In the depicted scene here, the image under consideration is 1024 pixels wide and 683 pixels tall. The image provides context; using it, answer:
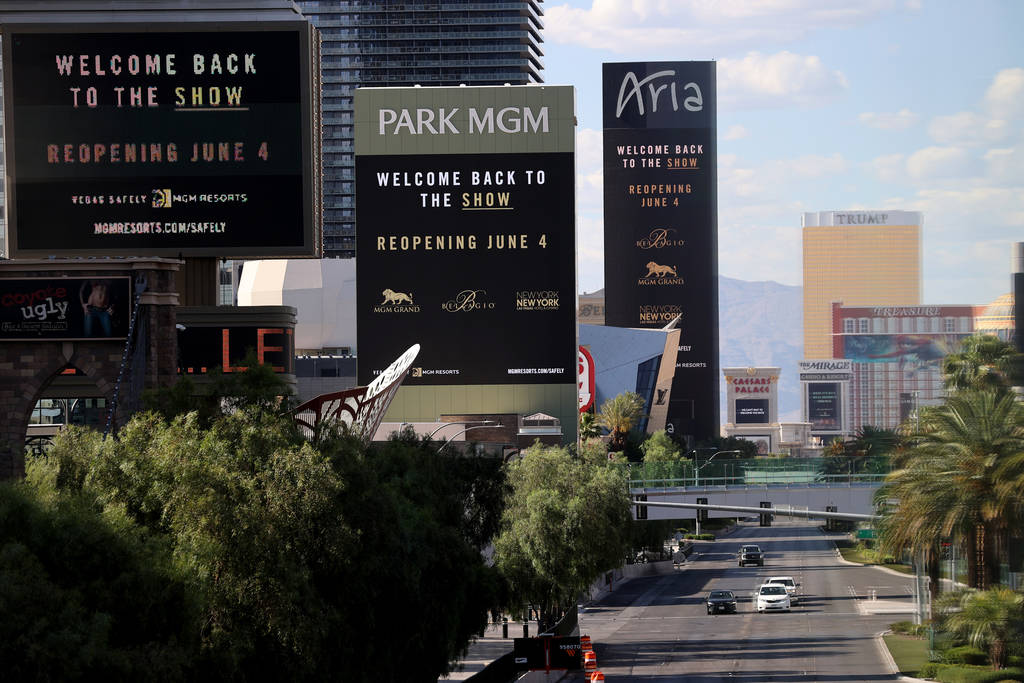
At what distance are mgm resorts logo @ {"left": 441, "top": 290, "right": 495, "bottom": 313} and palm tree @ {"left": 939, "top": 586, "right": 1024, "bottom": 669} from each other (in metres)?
58.7

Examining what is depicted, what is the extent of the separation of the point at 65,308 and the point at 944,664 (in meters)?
33.7

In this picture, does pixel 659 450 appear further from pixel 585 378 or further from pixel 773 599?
pixel 773 599

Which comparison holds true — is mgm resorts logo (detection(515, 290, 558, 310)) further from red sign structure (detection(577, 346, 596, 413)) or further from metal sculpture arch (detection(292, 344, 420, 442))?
red sign structure (detection(577, 346, 596, 413))

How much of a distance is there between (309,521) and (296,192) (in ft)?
118

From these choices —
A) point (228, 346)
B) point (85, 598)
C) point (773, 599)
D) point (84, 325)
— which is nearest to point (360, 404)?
point (84, 325)

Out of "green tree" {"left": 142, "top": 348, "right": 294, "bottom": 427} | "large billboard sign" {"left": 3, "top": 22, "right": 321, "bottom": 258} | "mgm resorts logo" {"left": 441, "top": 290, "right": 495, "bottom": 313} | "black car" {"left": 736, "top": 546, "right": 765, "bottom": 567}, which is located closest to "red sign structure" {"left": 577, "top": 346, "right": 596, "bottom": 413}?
"black car" {"left": 736, "top": 546, "right": 765, "bottom": 567}

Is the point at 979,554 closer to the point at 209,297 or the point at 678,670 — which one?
the point at 678,670

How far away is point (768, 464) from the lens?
236 ft

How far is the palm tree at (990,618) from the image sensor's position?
4441cm

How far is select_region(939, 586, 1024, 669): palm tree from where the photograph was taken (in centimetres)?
4441

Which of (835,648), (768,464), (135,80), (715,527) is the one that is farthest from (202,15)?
(715,527)

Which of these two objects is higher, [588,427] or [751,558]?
[588,427]

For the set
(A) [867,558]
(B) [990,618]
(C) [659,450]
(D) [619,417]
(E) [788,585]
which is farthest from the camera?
(C) [659,450]

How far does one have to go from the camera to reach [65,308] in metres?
46.9
